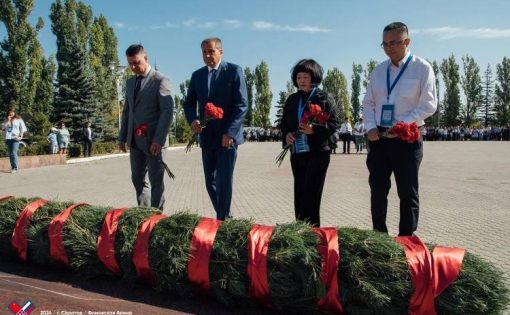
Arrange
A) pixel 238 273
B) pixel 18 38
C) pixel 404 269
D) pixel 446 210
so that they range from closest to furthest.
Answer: pixel 404 269 < pixel 238 273 < pixel 446 210 < pixel 18 38

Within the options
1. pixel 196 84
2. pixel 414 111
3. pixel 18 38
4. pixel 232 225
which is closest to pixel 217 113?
pixel 196 84

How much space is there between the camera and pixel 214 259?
2986 mm

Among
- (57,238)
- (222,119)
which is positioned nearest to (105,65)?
(222,119)

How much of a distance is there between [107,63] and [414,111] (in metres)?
47.6

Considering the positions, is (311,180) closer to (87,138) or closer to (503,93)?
(87,138)

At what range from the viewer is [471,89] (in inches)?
2849

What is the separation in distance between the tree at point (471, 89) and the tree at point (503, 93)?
8.91 feet

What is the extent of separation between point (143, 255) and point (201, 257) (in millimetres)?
446

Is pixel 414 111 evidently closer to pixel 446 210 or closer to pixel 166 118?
pixel 166 118

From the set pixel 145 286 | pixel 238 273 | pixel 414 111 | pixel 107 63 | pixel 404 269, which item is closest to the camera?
pixel 404 269

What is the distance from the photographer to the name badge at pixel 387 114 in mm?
3787

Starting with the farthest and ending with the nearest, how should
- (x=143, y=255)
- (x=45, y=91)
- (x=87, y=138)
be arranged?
(x=45, y=91) → (x=87, y=138) → (x=143, y=255)

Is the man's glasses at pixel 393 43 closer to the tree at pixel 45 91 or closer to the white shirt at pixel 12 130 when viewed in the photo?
the white shirt at pixel 12 130

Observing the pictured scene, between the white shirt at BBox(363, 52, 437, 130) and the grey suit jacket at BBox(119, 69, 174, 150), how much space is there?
7.16 ft
